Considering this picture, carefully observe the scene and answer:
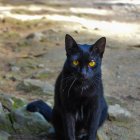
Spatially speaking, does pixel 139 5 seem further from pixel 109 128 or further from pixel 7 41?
pixel 109 128

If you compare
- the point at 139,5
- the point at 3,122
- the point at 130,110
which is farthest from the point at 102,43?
the point at 139,5

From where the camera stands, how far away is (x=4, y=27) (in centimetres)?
1205

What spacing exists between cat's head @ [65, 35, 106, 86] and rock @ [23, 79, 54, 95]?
2445mm

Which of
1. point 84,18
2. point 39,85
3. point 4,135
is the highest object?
point 4,135

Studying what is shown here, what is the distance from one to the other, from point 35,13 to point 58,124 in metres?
9.89

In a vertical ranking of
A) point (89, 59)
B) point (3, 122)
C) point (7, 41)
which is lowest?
point (7, 41)

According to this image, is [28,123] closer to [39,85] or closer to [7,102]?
[7,102]

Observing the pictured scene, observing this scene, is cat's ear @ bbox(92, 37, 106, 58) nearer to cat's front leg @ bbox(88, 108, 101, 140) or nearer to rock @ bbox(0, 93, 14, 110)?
cat's front leg @ bbox(88, 108, 101, 140)

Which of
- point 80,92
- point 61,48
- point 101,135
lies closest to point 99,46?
point 80,92

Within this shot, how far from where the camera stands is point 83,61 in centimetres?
418

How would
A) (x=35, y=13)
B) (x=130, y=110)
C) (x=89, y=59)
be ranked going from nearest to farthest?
(x=89, y=59) < (x=130, y=110) < (x=35, y=13)

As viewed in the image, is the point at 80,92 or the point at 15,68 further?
the point at 15,68

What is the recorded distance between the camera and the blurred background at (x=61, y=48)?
19.7ft

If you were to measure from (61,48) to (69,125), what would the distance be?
546 cm
